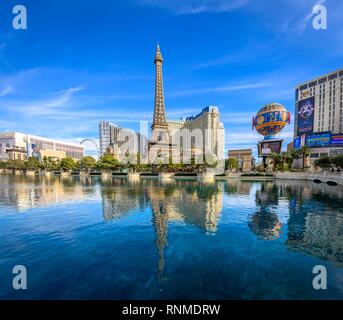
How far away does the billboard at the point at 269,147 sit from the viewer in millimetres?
78400

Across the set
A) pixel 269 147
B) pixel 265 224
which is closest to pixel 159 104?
pixel 269 147

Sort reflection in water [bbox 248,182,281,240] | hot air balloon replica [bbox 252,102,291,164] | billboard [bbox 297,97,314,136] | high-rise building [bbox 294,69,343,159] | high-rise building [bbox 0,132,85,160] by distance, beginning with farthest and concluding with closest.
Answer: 1. high-rise building [bbox 0,132,85,160]
2. billboard [bbox 297,97,314,136]
3. high-rise building [bbox 294,69,343,159]
4. hot air balloon replica [bbox 252,102,291,164]
5. reflection in water [bbox 248,182,281,240]

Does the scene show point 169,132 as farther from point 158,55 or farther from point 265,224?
point 265,224

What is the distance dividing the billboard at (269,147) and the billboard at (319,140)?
110 feet

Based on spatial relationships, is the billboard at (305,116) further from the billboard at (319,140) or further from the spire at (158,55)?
the spire at (158,55)

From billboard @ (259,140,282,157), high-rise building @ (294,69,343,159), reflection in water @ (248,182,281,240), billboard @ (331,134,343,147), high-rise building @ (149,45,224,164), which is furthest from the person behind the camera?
high-rise building @ (294,69,343,159)

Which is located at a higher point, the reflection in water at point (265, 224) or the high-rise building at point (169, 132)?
the high-rise building at point (169, 132)

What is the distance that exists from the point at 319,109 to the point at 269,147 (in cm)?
6689

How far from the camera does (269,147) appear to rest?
7981 centimetres

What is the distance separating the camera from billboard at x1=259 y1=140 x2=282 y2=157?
3087 inches

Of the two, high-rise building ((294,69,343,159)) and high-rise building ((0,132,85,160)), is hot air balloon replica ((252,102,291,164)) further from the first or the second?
high-rise building ((0,132,85,160))

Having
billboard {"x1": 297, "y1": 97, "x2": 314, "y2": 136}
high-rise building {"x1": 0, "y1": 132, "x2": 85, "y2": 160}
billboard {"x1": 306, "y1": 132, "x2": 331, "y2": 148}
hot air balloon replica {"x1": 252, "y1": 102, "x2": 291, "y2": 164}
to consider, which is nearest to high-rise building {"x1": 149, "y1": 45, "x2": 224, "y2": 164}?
hot air balloon replica {"x1": 252, "y1": 102, "x2": 291, "y2": 164}

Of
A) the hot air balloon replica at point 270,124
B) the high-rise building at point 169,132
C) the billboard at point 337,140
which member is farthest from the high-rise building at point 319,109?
the high-rise building at point 169,132
